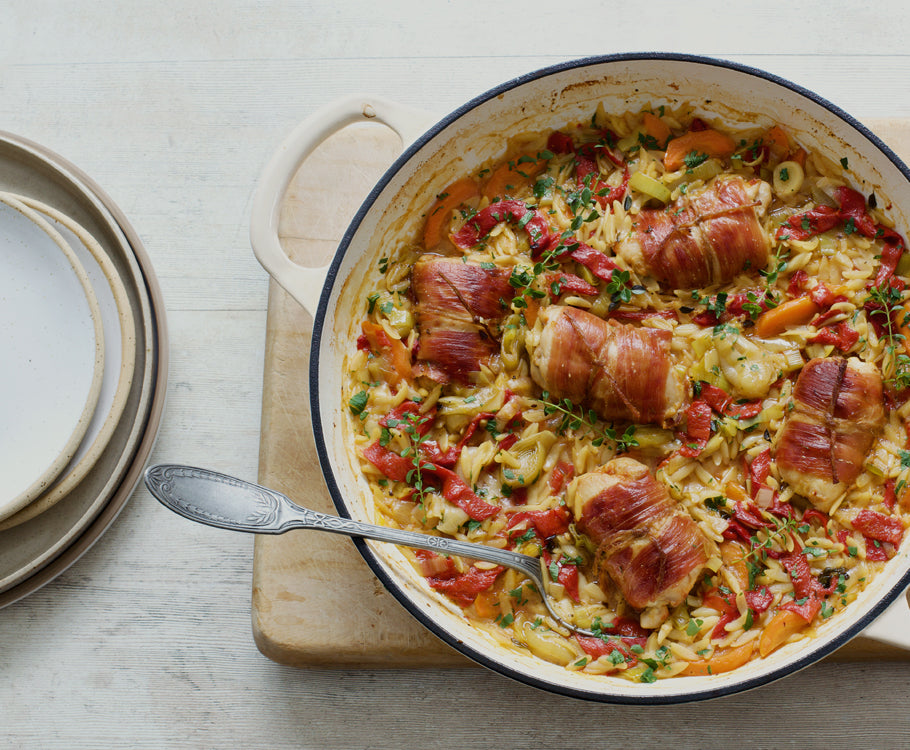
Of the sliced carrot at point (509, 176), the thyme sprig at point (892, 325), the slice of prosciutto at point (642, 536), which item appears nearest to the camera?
the slice of prosciutto at point (642, 536)

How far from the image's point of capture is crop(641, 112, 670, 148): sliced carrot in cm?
392

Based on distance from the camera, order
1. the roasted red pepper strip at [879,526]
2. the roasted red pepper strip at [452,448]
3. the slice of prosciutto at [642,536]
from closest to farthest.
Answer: the slice of prosciutto at [642,536], the roasted red pepper strip at [879,526], the roasted red pepper strip at [452,448]

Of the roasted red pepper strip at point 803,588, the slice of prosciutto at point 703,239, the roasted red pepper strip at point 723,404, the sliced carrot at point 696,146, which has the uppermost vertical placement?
the sliced carrot at point 696,146

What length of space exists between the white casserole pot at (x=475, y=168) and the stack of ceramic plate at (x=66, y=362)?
0.99m

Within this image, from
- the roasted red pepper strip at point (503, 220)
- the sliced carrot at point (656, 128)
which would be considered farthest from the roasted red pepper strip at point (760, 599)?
the sliced carrot at point (656, 128)

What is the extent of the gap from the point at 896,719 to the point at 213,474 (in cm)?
358

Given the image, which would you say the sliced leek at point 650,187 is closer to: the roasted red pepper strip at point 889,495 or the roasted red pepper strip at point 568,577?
the roasted red pepper strip at point 889,495

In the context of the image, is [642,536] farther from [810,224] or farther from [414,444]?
[810,224]

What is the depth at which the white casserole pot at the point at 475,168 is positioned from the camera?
10.7ft

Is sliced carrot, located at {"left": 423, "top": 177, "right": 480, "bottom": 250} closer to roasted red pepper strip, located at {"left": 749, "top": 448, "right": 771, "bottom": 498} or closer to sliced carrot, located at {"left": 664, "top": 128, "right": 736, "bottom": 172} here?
sliced carrot, located at {"left": 664, "top": 128, "right": 736, "bottom": 172}

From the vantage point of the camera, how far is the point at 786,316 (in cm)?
372

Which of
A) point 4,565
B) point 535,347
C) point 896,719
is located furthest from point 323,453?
point 896,719

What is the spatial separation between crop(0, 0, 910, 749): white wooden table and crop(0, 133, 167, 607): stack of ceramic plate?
1.00 feet

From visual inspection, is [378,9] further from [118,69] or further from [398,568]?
[398,568]
